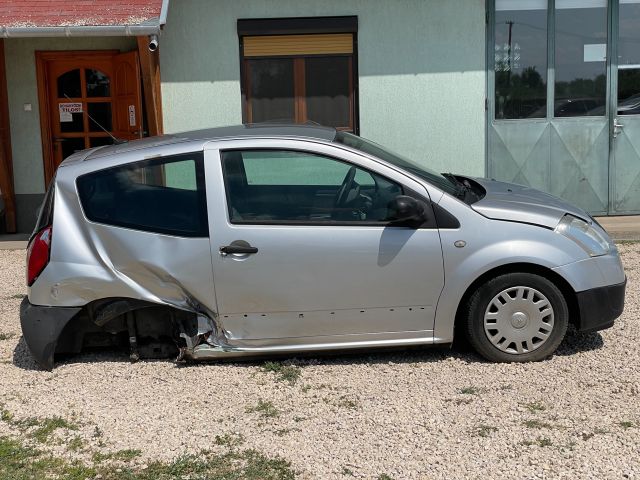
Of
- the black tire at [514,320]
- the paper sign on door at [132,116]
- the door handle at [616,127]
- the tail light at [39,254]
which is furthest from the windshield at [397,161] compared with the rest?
the door handle at [616,127]

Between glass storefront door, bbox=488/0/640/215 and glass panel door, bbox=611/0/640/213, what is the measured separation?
0.01 m

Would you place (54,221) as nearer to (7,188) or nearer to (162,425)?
(162,425)

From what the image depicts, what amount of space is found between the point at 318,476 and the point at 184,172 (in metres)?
2.34

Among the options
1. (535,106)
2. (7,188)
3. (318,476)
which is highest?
(535,106)

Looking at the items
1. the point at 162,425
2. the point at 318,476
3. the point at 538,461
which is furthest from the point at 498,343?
the point at 162,425

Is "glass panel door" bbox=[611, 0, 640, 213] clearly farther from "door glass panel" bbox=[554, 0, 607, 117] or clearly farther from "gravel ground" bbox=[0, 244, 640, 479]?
"gravel ground" bbox=[0, 244, 640, 479]

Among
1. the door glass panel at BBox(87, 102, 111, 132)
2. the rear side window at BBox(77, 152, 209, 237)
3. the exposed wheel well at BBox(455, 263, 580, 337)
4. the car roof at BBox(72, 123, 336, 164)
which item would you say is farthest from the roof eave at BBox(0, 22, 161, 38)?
the exposed wheel well at BBox(455, 263, 580, 337)

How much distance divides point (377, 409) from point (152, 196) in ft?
6.66

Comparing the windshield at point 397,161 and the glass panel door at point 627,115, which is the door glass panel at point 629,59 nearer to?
the glass panel door at point 627,115

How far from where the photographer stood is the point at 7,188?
1079cm

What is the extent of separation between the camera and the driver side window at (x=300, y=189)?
5418 millimetres

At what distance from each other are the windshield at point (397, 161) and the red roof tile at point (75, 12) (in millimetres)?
4518

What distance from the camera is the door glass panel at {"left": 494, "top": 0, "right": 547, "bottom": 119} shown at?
10602 mm

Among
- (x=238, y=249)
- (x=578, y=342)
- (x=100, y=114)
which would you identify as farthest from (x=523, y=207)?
(x=100, y=114)
